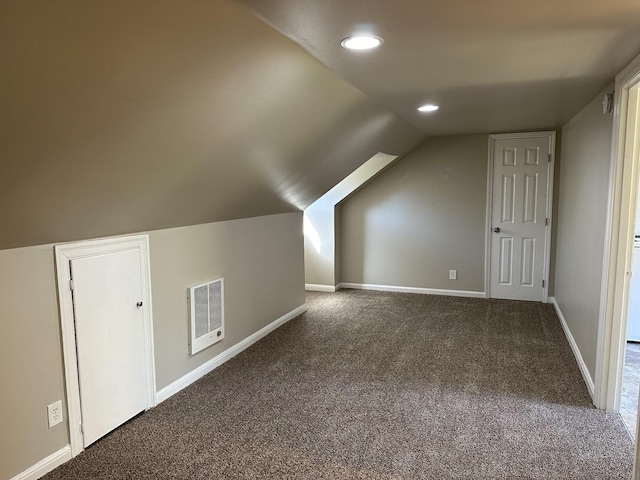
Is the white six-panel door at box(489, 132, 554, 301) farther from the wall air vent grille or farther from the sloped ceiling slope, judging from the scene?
the wall air vent grille

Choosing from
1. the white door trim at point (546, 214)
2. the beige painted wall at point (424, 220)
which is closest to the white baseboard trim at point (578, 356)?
the white door trim at point (546, 214)

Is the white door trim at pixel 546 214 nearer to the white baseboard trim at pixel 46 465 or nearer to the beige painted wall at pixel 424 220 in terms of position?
the beige painted wall at pixel 424 220

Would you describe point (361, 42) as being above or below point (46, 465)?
above

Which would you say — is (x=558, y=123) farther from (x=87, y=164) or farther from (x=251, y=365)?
(x=87, y=164)

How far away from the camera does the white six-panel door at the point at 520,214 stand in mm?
5078

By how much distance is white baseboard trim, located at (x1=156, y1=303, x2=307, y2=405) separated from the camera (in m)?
2.93

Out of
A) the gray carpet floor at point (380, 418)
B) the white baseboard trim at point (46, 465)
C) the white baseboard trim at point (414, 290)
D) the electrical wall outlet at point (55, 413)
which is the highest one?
the electrical wall outlet at point (55, 413)

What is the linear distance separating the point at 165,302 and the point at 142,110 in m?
1.49

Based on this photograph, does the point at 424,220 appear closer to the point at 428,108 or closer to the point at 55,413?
the point at 428,108

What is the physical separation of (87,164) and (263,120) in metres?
0.95

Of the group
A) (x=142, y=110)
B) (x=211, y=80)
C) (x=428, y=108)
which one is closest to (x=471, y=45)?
(x=211, y=80)

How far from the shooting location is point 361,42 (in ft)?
6.53

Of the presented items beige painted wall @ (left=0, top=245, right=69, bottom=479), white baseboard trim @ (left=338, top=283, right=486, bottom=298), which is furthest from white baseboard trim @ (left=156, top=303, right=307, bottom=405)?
white baseboard trim @ (left=338, top=283, right=486, bottom=298)

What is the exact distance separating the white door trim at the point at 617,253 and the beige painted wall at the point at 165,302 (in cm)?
255
